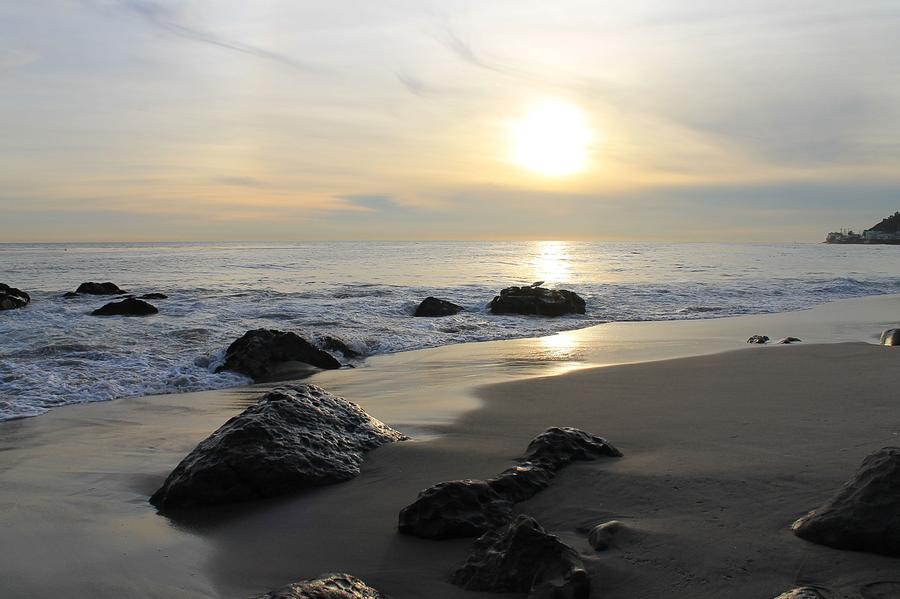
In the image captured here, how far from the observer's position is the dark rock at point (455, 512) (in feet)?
11.6

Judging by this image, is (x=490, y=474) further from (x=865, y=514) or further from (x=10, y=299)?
(x=10, y=299)

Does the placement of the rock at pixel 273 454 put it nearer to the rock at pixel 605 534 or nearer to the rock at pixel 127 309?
the rock at pixel 605 534

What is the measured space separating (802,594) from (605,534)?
94cm

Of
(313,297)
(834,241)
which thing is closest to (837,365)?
(313,297)

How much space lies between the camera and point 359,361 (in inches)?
445

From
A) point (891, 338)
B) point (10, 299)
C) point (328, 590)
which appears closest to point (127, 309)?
point (10, 299)

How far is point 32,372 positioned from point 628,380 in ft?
24.7

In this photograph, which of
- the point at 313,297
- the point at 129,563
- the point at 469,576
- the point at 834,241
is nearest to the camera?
the point at 469,576

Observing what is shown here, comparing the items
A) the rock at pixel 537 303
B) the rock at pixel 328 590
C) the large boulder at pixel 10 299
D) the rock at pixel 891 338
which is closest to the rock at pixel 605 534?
the rock at pixel 328 590

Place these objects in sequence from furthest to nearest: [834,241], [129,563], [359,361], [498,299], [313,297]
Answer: [834,241] → [313,297] → [498,299] → [359,361] → [129,563]

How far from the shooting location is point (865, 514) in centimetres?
297

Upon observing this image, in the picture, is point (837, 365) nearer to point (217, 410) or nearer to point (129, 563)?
point (217, 410)

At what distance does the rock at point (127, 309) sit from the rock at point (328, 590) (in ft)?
48.7

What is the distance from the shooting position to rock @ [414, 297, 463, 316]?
56.7ft
